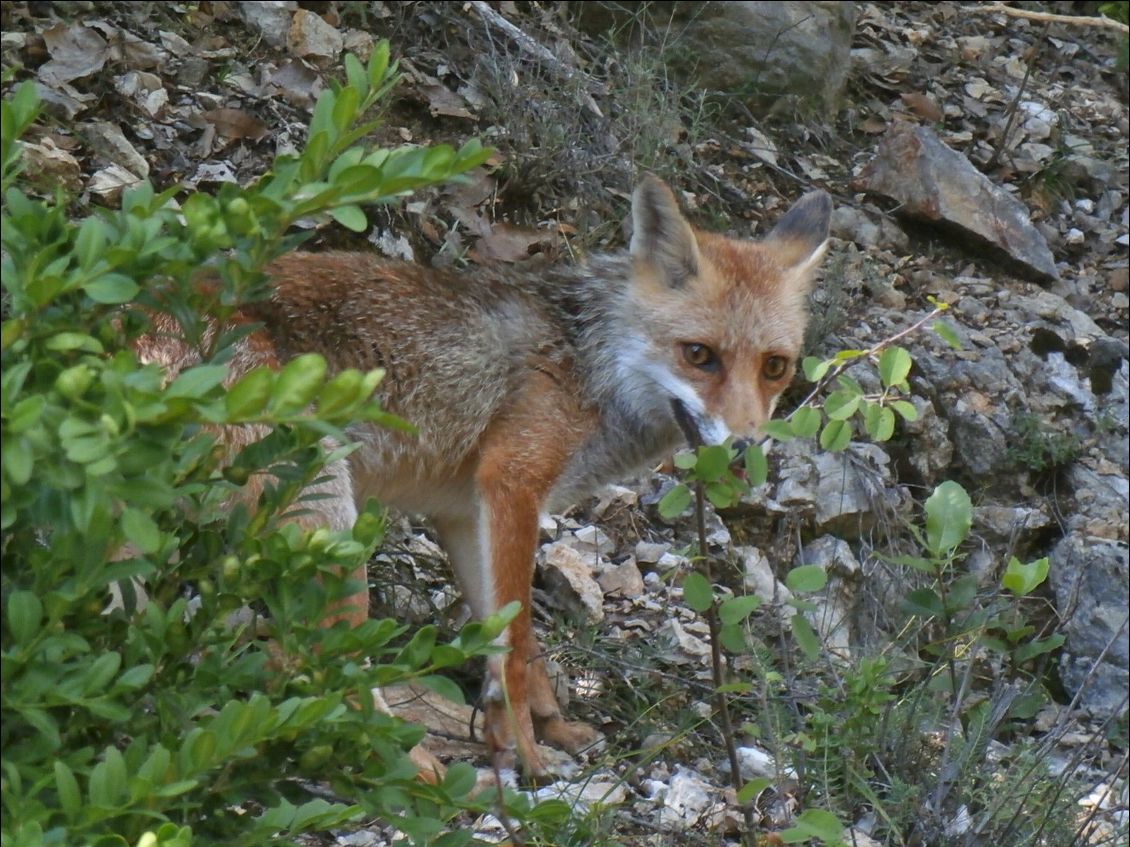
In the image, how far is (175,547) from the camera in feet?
8.19

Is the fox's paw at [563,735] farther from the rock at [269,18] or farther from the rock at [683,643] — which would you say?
the rock at [269,18]

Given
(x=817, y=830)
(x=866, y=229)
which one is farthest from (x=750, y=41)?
(x=817, y=830)

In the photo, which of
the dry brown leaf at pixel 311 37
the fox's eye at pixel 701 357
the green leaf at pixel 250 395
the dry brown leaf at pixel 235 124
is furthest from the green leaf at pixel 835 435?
the dry brown leaf at pixel 311 37

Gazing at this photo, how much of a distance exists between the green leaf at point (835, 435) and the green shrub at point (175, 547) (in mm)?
1032

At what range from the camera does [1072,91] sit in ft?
33.8

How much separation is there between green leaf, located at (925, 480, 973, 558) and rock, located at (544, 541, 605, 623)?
6.98 feet

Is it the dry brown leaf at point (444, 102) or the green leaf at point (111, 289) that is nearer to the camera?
Result: the green leaf at point (111, 289)

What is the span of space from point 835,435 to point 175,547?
153 centimetres

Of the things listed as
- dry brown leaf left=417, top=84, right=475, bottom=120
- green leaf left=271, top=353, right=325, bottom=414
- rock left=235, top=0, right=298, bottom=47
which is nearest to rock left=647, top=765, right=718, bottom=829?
green leaf left=271, top=353, right=325, bottom=414

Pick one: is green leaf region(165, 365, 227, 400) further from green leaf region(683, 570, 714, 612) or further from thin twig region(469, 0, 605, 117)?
thin twig region(469, 0, 605, 117)

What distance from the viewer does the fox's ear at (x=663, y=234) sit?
498 cm

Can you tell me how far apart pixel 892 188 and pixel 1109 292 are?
1689mm

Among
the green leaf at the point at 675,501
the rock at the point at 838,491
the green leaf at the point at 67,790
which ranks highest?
the green leaf at the point at 67,790

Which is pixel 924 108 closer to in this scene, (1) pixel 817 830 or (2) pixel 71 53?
(2) pixel 71 53
